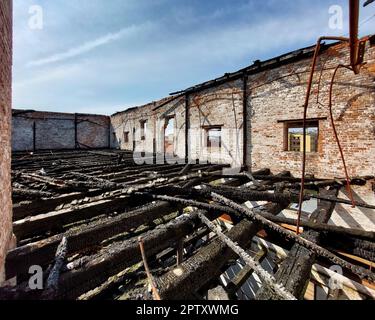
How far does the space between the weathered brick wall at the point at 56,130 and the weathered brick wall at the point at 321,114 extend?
16.2 meters

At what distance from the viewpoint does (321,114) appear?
249 inches

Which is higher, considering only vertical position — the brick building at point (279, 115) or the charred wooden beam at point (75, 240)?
the brick building at point (279, 115)

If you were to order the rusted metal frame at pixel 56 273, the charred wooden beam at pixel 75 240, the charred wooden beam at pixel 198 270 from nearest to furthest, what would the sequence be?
the rusted metal frame at pixel 56 273, the charred wooden beam at pixel 198 270, the charred wooden beam at pixel 75 240

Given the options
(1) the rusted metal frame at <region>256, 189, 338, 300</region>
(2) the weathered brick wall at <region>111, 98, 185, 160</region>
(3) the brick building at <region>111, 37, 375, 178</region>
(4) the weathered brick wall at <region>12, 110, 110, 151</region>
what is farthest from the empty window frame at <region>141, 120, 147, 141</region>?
(1) the rusted metal frame at <region>256, 189, 338, 300</region>

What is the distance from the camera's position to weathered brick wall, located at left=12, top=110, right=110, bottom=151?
16.2m

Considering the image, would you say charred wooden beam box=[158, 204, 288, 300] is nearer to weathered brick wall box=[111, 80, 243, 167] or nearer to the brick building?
the brick building

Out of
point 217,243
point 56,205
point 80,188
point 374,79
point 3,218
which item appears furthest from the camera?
point 374,79

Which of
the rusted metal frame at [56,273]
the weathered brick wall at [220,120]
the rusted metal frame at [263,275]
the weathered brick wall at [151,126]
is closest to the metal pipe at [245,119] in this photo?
the weathered brick wall at [220,120]

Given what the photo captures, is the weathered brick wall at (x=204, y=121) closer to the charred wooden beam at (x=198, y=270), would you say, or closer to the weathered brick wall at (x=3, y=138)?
the charred wooden beam at (x=198, y=270)

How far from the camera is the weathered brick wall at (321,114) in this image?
5547 millimetres

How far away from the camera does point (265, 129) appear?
305 inches

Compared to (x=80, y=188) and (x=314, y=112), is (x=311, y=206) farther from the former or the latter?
(x=80, y=188)
